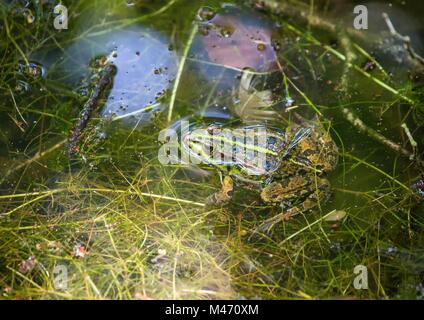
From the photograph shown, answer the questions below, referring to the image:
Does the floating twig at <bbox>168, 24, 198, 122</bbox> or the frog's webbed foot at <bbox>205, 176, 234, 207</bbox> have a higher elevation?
the floating twig at <bbox>168, 24, 198, 122</bbox>

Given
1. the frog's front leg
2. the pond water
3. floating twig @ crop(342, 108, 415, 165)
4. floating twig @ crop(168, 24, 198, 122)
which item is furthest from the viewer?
floating twig @ crop(168, 24, 198, 122)

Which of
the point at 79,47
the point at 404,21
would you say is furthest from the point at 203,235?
the point at 404,21

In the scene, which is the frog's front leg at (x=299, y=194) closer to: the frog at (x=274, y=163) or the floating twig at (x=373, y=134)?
the frog at (x=274, y=163)

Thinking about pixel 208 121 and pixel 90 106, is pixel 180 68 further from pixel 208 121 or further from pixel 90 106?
pixel 90 106

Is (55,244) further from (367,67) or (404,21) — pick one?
(404,21)

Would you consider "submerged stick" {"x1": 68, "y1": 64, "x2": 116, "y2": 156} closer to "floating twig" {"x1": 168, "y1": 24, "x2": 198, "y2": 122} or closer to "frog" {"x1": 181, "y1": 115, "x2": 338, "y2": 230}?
"floating twig" {"x1": 168, "y1": 24, "x2": 198, "y2": 122}

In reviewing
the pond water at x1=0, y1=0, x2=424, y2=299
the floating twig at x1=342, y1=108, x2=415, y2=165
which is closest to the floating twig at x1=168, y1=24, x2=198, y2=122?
the pond water at x1=0, y1=0, x2=424, y2=299

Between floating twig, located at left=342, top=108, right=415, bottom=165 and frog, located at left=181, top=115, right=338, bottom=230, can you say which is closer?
frog, located at left=181, top=115, right=338, bottom=230

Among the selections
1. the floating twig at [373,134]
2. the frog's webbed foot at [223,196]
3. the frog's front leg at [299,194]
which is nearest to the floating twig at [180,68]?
the frog's webbed foot at [223,196]
